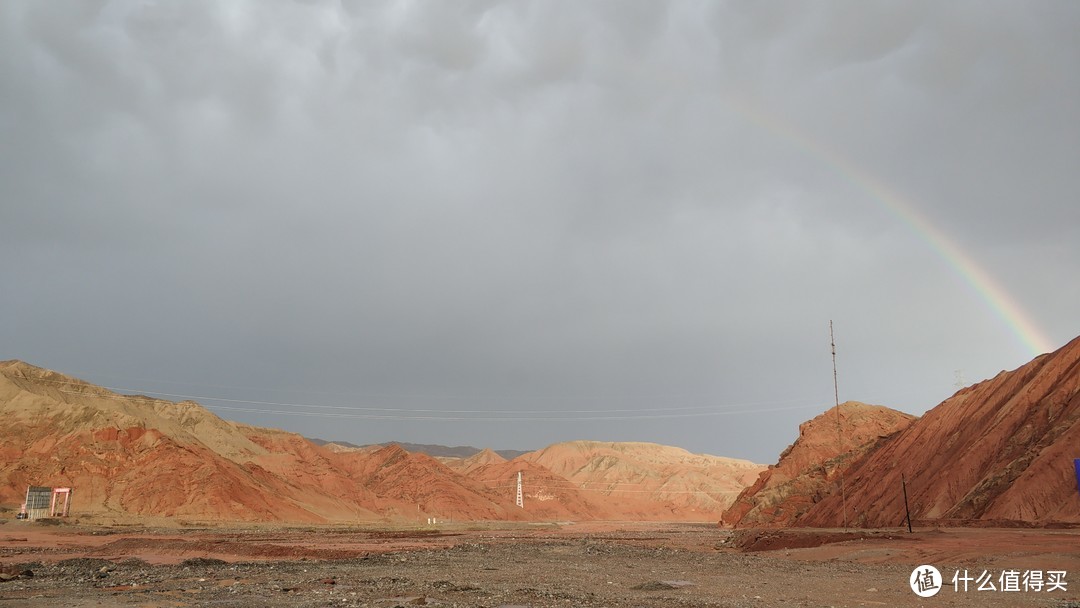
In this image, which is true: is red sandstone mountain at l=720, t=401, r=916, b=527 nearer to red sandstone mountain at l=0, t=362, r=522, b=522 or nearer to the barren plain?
the barren plain

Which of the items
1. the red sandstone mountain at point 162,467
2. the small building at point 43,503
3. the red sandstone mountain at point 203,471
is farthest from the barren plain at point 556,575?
the red sandstone mountain at point 203,471

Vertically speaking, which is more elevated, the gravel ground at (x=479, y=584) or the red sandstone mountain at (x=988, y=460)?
the red sandstone mountain at (x=988, y=460)

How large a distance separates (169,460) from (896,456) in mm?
87341

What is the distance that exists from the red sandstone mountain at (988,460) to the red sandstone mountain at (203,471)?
7268 centimetres

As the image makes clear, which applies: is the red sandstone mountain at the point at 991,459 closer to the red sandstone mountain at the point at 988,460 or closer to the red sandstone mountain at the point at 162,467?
the red sandstone mountain at the point at 988,460

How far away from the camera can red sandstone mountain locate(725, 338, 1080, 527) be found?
39.2m

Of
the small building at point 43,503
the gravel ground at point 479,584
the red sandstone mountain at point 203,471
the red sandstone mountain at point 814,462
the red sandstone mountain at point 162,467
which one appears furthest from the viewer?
the red sandstone mountain at point 203,471

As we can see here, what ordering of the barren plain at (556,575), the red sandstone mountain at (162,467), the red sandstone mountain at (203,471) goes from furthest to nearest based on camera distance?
the red sandstone mountain at (203,471) → the red sandstone mountain at (162,467) → the barren plain at (556,575)

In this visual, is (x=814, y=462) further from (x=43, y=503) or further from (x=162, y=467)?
(x=43, y=503)

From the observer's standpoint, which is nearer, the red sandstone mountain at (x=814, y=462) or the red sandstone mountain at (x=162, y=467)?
the red sandstone mountain at (x=814, y=462)

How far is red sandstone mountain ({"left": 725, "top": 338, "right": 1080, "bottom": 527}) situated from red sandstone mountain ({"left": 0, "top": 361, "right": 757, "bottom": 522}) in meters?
72.7

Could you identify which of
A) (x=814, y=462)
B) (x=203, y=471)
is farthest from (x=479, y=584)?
(x=203, y=471)

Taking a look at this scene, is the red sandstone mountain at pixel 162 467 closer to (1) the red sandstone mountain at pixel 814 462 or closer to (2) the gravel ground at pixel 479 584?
(1) the red sandstone mountain at pixel 814 462

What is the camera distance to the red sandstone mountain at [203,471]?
86125 mm
